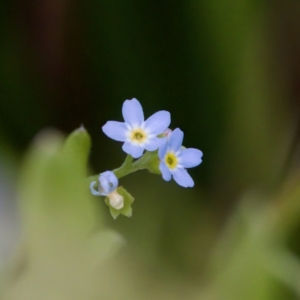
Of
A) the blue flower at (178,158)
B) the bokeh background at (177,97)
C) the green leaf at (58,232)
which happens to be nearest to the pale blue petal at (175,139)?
the blue flower at (178,158)

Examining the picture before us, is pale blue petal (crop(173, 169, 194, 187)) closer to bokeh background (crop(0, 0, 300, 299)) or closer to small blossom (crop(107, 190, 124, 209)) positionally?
small blossom (crop(107, 190, 124, 209))

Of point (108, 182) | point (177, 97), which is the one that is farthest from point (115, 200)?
point (177, 97)

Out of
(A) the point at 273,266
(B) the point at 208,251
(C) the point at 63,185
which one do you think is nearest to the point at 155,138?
(C) the point at 63,185

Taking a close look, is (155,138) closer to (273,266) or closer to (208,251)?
(273,266)

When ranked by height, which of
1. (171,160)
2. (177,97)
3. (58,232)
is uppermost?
(177,97)

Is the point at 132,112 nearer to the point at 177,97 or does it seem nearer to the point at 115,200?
the point at 115,200

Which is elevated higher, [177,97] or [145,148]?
[177,97]
